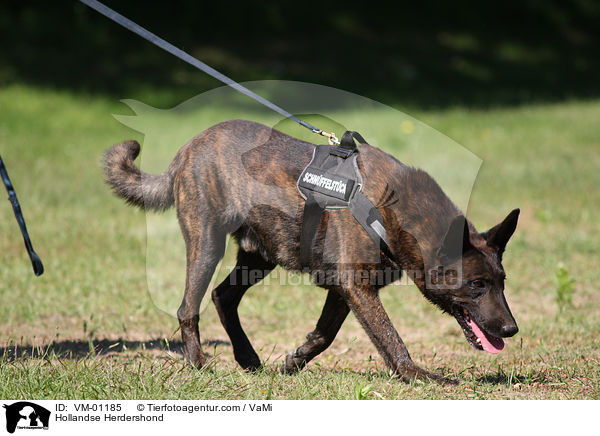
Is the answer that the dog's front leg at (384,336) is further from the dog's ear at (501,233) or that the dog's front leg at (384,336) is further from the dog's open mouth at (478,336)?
the dog's ear at (501,233)

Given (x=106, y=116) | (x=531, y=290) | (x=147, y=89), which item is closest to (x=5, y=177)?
(x=531, y=290)

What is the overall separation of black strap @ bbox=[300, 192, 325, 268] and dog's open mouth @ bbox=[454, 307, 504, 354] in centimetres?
93

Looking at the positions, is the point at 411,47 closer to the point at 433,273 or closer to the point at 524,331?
the point at 524,331

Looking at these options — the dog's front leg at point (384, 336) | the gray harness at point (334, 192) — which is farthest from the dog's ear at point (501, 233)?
the dog's front leg at point (384, 336)

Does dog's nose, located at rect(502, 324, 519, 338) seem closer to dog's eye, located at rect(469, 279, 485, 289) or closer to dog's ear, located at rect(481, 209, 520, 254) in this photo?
dog's eye, located at rect(469, 279, 485, 289)

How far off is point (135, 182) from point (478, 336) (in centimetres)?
249

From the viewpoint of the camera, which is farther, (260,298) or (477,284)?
(260,298)

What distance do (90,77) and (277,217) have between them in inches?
494

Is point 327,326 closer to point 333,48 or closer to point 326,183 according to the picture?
point 326,183

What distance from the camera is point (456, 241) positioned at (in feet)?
12.9

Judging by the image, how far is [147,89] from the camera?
1538 centimetres
